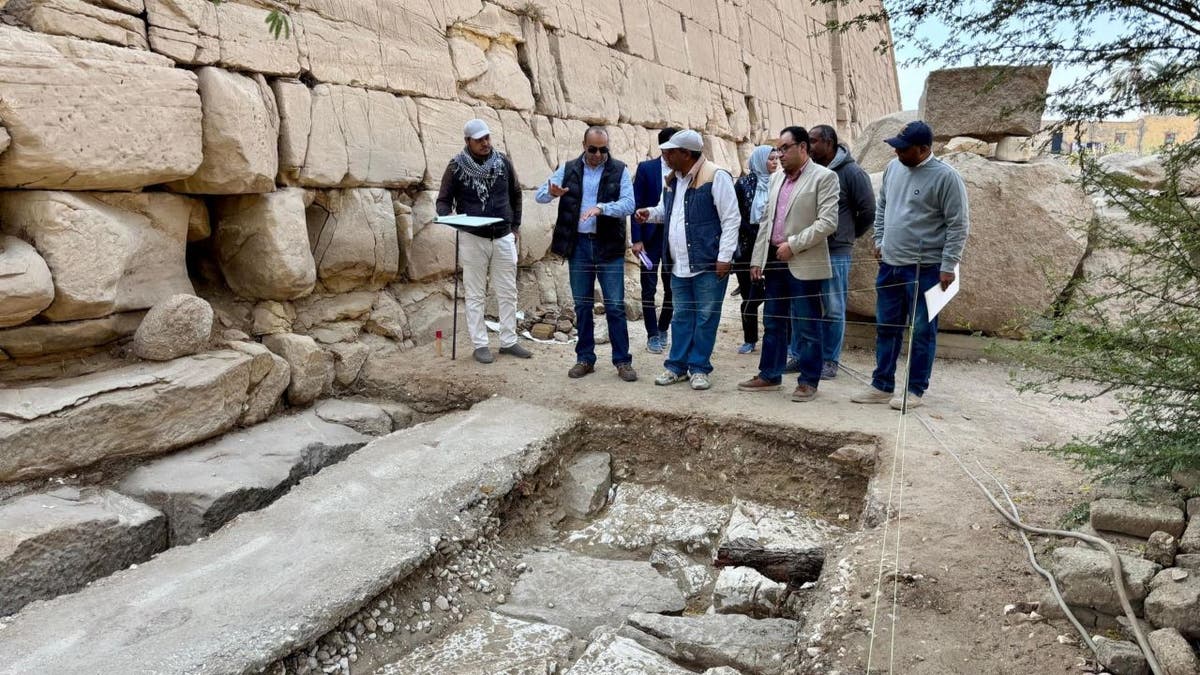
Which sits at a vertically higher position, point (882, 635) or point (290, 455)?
point (290, 455)

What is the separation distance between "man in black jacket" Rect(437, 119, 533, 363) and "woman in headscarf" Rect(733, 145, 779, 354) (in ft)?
5.84

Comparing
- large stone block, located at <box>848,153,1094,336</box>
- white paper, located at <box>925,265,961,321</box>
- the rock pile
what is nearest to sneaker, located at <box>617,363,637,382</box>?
white paper, located at <box>925,265,961,321</box>

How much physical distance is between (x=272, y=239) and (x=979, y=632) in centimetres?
487

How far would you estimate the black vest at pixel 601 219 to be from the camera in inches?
228

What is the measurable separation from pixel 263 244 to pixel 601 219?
238 cm

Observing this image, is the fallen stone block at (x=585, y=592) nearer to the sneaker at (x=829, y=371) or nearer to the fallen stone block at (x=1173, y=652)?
the fallen stone block at (x=1173, y=652)

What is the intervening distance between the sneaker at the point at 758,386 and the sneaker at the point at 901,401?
0.78 m

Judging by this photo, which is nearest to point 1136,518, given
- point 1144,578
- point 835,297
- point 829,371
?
point 1144,578

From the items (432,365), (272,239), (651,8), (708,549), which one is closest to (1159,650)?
(708,549)

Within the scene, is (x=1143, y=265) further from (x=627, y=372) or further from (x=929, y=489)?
(x=627, y=372)

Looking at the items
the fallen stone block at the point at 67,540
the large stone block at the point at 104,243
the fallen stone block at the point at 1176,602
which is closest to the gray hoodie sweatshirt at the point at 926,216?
the fallen stone block at the point at 1176,602

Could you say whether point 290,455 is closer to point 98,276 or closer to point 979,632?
point 98,276

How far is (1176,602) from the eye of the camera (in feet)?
8.10

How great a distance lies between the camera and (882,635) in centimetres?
283
